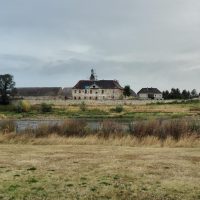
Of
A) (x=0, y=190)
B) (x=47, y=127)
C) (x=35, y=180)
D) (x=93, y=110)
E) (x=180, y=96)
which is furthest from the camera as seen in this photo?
(x=180, y=96)

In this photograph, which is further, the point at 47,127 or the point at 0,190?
the point at 47,127

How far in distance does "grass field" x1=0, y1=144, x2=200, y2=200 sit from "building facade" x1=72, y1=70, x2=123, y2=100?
404 ft

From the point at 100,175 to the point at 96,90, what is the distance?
128213 millimetres

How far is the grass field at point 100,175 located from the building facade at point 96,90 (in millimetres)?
123051

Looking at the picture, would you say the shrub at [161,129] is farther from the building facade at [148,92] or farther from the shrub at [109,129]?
the building facade at [148,92]

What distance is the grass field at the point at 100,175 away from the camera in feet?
33.5

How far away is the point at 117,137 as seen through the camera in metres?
22.4

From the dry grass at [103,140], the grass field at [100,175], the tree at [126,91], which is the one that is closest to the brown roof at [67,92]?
the tree at [126,91]

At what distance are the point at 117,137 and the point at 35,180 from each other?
11.1 m

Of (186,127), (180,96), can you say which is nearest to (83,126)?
(186,127)

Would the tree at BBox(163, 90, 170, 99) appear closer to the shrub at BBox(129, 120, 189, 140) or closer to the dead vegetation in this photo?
the dead vegetation

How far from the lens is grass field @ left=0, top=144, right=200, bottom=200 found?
10.2 meters

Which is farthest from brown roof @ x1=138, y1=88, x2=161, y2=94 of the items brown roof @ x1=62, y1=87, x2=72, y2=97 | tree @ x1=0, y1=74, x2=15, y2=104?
tree @ x1=0, y1=74, x2=15, y2=104

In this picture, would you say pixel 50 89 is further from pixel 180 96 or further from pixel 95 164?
pixel 95 164
